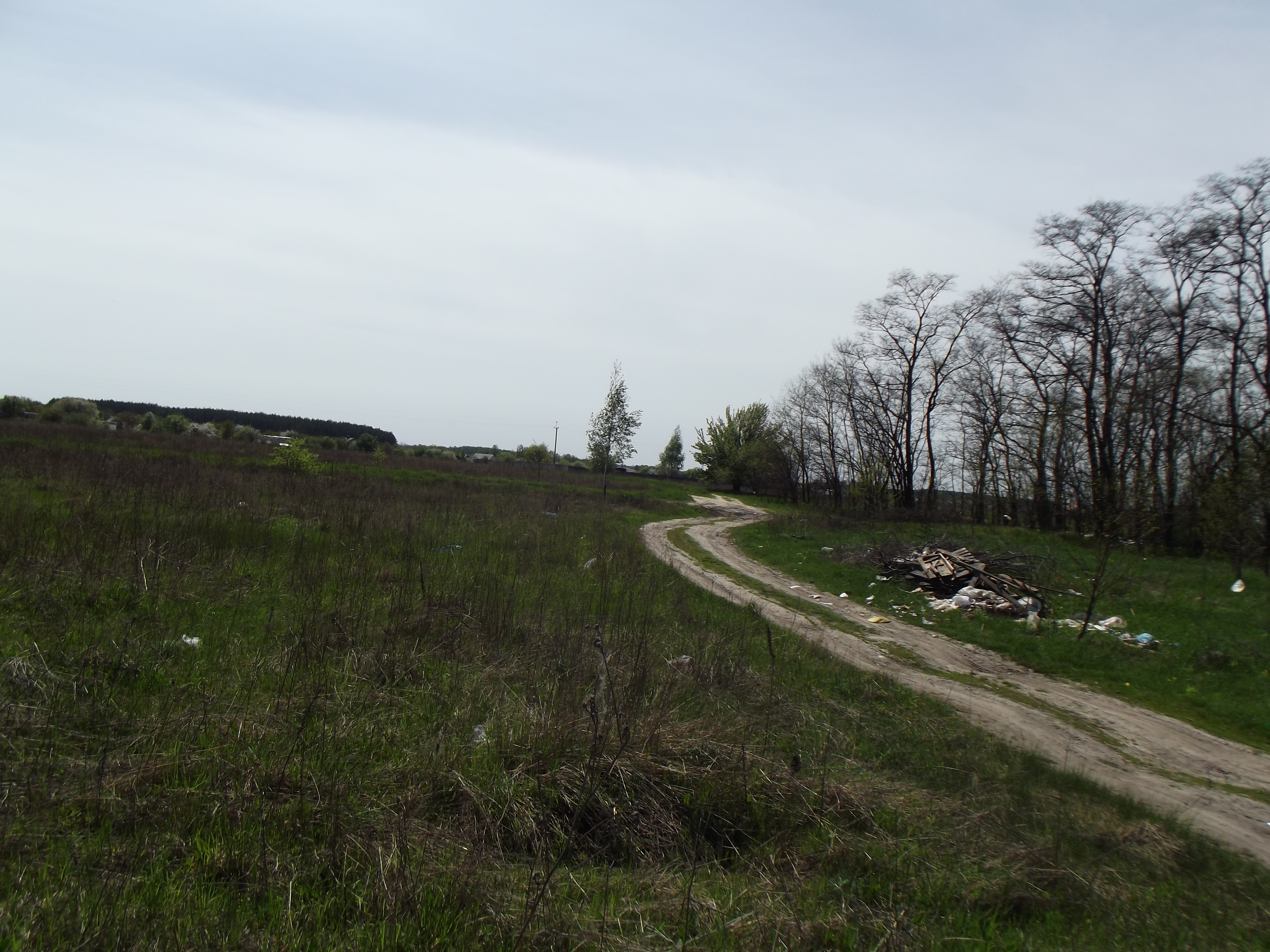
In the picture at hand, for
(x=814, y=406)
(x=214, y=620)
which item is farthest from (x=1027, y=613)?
(x=814, y=406)

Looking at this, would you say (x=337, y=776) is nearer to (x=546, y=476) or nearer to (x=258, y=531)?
(x=258, y=531)

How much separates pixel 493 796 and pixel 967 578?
13.5 m

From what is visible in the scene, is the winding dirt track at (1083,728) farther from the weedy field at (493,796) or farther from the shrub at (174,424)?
the shrub at (174,424)

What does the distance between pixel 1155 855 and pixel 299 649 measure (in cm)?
683

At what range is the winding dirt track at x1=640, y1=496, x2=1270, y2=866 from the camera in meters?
5.66

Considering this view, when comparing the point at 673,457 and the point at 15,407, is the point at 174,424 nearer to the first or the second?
the point at 15,407

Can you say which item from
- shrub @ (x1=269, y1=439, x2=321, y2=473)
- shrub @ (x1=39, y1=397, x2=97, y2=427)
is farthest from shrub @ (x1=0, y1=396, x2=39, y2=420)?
shrub @ (x1=269, y1=439, x2=321, y2=473)

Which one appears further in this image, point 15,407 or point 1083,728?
point 15,407

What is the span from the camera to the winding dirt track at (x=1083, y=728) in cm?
566

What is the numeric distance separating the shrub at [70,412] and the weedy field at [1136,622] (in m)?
48.1

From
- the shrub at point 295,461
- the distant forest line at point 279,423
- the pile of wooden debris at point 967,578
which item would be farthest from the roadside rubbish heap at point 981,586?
the distant forest line at point 279,423

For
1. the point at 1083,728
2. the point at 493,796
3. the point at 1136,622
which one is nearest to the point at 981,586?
the point at 1136,622

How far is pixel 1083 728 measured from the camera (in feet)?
24.4

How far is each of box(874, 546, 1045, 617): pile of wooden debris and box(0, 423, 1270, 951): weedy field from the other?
21.4ft
